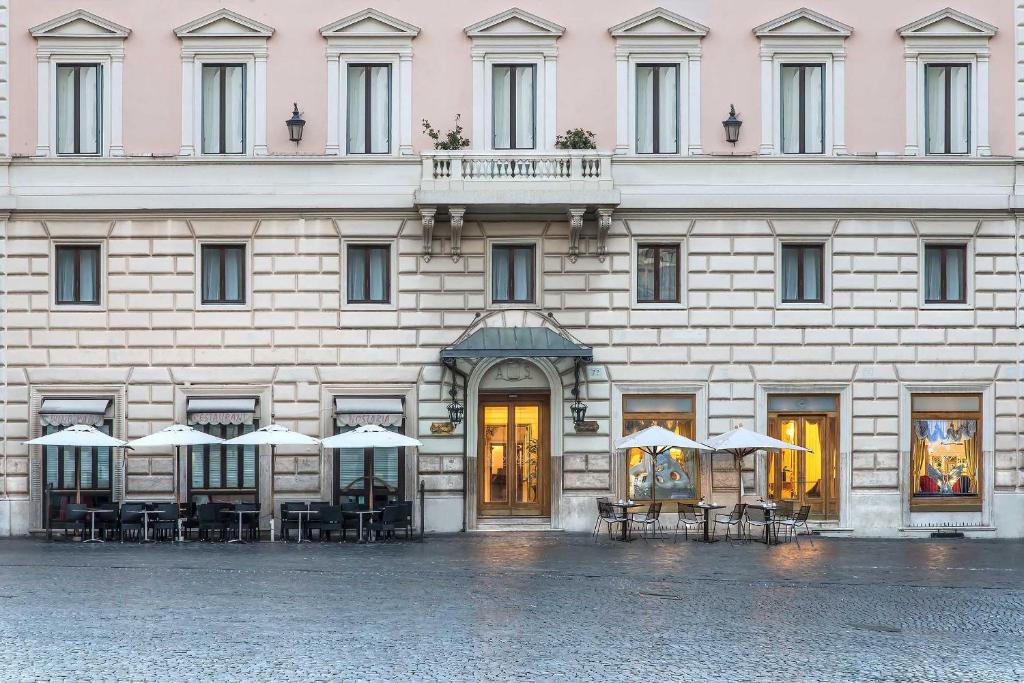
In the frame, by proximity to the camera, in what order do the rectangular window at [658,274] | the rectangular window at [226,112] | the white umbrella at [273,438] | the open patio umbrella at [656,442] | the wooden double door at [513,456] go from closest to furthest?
the white umbrella at [273,438], the open patio umbrella at [656,442], the rectangular window at [226,112], the rectangular window at [658,274], the wooden double door at [513,456]

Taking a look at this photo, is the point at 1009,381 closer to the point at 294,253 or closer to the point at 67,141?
the point at 294,253

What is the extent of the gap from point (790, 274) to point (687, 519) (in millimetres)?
5762

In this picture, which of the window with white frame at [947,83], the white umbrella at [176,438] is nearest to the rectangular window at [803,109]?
the window with white frame at [947,83]

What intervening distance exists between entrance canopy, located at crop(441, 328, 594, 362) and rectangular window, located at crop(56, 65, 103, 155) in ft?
29.2

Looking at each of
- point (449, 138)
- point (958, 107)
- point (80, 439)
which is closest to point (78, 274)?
point (80, 439)

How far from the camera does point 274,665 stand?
49.0 feet

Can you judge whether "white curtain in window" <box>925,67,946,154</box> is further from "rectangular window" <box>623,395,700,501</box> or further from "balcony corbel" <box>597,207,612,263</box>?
"rectangular window" <box>623,395,700,501</box>

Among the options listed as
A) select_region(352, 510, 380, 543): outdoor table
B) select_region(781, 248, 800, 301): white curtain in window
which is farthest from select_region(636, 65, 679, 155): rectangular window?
select_region(352, 510, 380, 543): outdoor table

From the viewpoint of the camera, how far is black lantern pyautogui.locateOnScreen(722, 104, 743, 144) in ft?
96.2

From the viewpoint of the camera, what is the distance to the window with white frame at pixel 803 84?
29594mm

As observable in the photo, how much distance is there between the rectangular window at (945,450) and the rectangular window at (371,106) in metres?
12.9

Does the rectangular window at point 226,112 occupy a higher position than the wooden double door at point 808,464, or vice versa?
the rectangular window at point 226,112

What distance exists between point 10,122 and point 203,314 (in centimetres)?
583

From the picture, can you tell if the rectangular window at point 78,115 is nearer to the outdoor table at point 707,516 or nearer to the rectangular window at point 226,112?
the rectangular window at point 226,112
